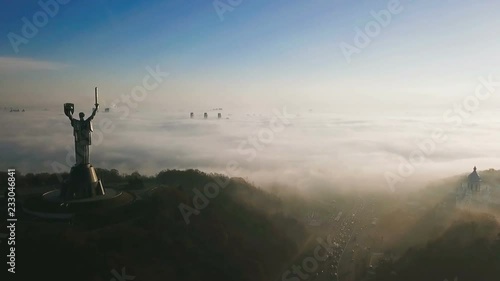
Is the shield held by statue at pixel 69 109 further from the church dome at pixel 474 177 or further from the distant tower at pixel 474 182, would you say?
the church dome at pixel 474 177

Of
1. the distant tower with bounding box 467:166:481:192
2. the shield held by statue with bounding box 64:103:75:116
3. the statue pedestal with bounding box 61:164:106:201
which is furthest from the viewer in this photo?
the distant tower with bounding box 467:166:481:192

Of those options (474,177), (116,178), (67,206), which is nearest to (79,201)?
(67,206)

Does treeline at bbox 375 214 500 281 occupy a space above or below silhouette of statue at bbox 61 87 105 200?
below

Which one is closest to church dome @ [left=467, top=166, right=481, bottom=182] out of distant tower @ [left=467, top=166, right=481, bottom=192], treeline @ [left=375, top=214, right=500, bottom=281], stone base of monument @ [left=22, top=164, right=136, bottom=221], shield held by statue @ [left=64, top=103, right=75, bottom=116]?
distant tower @ [left=467, top=166, right=481, bottom=192]

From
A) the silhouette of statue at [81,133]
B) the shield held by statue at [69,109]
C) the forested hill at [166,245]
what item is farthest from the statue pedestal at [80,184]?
the shield held by statue at [69,109]

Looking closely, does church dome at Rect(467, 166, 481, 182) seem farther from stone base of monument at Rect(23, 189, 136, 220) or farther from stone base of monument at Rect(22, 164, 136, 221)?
stone base of monument at Rect(23, 189, 136, 220)

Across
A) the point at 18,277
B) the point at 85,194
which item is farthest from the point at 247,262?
the point at 18,277

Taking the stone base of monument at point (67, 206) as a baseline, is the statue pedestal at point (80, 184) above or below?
above

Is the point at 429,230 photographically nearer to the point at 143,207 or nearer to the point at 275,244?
the point at 275,244

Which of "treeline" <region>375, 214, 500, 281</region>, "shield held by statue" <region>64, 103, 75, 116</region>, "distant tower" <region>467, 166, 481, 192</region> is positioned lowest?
"treeline" <region>375, 214, 500, 281</region>
